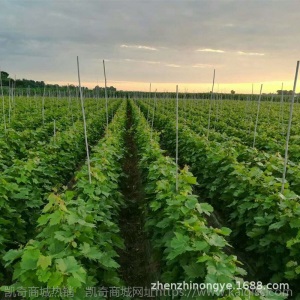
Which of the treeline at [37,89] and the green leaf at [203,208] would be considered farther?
the treeline at [37,89]

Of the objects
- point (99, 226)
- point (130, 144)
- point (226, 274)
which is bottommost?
point (130, 144)

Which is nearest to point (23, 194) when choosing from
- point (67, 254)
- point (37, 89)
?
point (67, 254)

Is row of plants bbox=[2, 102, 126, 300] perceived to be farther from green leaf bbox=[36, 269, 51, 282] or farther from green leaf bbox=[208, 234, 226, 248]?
green leaf bbox=[208, 234, 226, 248]

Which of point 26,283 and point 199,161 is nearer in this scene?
point 26,283

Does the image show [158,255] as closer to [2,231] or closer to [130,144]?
[2,231]

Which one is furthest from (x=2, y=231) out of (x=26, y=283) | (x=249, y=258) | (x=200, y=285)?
(x=249, y=258)

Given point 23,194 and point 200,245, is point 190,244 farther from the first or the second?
point 23,194

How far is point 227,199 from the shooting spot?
6945 millimetres

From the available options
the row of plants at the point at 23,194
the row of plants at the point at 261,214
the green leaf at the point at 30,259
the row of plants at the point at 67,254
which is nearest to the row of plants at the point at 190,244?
the row of plants at the point at 67,254

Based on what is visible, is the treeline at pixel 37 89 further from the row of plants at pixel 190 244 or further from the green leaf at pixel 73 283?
the green leaf at pixel 73 283

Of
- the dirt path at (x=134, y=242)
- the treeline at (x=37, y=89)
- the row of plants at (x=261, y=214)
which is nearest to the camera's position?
the row of plants at (x=261, y=214)

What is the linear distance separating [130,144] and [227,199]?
9.55m

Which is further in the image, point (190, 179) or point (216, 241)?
point (190, 179)

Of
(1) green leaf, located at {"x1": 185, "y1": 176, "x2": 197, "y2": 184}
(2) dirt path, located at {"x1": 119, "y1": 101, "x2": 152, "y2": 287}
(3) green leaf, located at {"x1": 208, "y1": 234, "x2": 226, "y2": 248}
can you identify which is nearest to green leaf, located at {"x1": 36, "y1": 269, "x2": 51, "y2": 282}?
(3) green leaf, located at {"x1": 208, "y1": 234, "x2": 226, "y2": 248}
